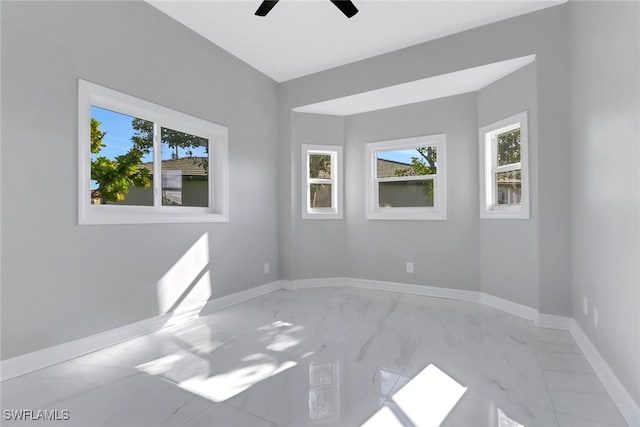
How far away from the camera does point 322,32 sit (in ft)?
10.5

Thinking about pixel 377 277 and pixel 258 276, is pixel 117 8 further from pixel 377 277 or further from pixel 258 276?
pixel 377 277

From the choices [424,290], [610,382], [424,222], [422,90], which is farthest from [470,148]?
[610,382]

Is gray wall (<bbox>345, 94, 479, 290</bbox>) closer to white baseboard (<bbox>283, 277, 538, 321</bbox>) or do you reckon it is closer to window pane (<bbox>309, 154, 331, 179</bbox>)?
white baseboard (<bbox>283, 277, 538, 321</bbox>)

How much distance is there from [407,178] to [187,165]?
2.89 m

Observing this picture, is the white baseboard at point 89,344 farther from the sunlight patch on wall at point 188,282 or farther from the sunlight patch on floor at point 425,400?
the sunlight patch on floor at point 425,400

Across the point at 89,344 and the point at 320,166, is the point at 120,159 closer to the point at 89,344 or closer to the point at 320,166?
the point at 89,344

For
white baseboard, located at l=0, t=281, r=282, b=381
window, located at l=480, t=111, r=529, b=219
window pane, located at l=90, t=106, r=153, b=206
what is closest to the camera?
white baseboard, located at l=0, t=281, r=282, b=381

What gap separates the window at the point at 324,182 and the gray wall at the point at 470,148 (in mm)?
184

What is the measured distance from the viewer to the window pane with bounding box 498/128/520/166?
Result: 3.29 metres

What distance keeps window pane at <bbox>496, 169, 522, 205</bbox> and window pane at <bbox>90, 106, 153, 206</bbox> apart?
3.82 meters

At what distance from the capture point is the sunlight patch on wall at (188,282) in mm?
2845

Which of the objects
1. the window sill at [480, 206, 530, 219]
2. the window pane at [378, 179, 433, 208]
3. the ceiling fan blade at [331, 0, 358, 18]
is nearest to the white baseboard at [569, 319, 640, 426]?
the window sill at [480, 206, 530, 219]

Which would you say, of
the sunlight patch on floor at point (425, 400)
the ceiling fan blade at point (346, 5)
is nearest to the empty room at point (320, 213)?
the sunlight patch on floor at point (425, 400)

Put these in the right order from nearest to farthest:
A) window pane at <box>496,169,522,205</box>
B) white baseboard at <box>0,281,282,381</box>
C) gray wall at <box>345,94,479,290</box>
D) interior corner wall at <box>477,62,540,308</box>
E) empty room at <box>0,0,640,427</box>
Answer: empty room at <box>0,0,640,427</box> < white baseboard at <box>0,281,282,381</box> < interior corner wall at <box>477,62,540,308</box> < window pane at <box>496,169,522,205</box> < gray wall at <box>345,94,479,290</box>
